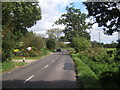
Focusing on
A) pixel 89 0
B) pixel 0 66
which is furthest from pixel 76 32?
pixel 89 0

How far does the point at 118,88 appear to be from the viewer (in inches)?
380

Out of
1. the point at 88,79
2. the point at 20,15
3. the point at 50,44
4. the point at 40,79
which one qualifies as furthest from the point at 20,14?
the point at 50,44

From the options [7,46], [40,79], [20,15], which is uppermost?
[20,15]

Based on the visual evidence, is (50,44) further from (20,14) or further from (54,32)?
(20,14)

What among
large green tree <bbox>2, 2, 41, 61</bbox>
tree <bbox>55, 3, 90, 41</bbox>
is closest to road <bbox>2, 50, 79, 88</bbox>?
large green tree <bbox>2, 2, 41, 61</bbox>

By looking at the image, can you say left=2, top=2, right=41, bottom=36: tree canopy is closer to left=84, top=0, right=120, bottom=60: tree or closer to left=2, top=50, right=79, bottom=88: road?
left=2, top=50, right=79, bottom=88: road

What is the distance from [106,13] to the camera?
38.2 feet

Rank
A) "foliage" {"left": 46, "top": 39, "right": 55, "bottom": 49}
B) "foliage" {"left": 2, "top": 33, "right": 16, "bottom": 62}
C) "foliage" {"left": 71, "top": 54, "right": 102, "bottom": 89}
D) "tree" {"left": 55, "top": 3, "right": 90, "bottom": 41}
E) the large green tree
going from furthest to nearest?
"foliage" {"left": 46, "top": 39, "right": 55, "bottom": 49}
"tree" {"left": 55, "top": 3, "right": 90, "bottom": 41}
"foliage" {"left": 2, "top": 33, "right": 16, "bottom": 62}
the large green tree
"foliage" {"left": 71, "top": 54, "right": 102, "bottom": 89}

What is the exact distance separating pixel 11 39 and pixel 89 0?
1730 cm

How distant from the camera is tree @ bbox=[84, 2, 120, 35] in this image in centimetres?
1130

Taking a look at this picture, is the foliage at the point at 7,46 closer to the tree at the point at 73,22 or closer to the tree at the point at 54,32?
the tree at the point at 73,22

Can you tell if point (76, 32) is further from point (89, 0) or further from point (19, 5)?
point (89, 0)

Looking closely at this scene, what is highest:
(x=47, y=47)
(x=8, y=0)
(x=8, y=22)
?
(x=8, y=0)

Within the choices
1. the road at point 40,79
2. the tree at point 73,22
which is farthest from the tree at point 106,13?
the tree at point 73,22
